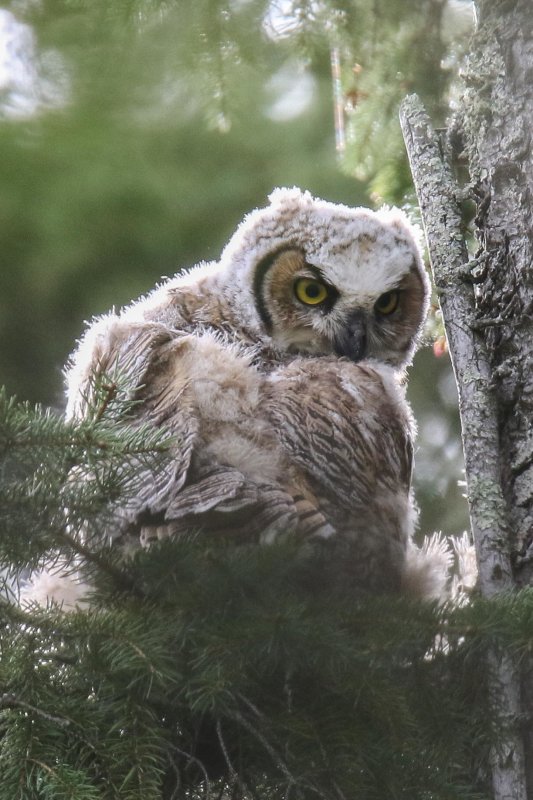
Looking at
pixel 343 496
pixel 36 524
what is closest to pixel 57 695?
pixel 36 524

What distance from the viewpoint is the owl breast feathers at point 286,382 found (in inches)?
79.1

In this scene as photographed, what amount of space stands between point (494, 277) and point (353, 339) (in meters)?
0.56

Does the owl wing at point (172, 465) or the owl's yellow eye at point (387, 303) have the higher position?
the owl's yellow eye at point (387, 303)

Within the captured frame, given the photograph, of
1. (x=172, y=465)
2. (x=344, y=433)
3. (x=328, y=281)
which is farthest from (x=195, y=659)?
(x=328, y=281)

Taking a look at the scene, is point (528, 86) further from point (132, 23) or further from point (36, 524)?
point (36, 524)

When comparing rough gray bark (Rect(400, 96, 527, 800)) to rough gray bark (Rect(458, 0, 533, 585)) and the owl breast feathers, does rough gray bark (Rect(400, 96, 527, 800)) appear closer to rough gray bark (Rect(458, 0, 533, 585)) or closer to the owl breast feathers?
rough gray bark (Rect(458, 0, 533, 585))

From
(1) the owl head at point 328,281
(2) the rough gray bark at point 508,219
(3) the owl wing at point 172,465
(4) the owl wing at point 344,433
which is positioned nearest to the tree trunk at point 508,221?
(2) the rough gray bark at point 508,219

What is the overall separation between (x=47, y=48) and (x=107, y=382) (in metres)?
2.33

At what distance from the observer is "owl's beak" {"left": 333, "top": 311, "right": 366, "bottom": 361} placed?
277 cm

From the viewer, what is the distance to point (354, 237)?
9.25 ft

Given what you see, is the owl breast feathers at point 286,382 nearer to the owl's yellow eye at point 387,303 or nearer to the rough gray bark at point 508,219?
the owl's yellow eye at point 387,303

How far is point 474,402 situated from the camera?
2203 millimetres

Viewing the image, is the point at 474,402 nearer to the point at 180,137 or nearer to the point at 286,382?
the point at 286,382

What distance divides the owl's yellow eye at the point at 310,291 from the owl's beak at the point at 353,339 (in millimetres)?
106
